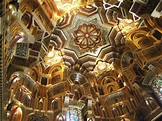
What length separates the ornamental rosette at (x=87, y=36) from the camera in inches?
776

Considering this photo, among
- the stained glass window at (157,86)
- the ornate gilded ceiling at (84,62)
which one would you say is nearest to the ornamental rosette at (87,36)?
the ornate gilded ceiling at (84,62)

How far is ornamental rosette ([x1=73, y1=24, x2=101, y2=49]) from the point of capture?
19720 mm

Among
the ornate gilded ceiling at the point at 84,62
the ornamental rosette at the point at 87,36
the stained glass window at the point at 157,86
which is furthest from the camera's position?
the ornamental rosette at the point at 87,36

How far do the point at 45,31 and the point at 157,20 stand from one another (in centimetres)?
734

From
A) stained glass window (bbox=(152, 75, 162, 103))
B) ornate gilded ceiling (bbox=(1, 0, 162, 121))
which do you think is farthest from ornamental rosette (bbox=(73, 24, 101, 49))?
stained glass window (bbox=(152, 75, 162, 103))

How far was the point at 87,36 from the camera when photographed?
20281 mm

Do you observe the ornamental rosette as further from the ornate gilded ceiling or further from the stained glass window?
the stained glass window

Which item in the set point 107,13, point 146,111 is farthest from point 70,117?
point 107,13

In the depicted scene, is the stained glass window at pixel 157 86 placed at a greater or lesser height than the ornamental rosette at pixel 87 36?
lesser

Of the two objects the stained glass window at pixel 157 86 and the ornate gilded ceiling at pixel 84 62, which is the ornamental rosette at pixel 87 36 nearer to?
the ornate gilded ceiling at pixel 84 62

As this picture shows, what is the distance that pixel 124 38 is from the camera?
17703 millimetres

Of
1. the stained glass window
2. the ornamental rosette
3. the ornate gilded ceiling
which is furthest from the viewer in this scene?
the ornamental rosette

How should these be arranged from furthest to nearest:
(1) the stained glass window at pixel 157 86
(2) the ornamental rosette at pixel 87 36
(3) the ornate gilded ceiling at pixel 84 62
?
(2) the ornamental rosette at pixel 87 36
(1) the stained glass window at pixel 157 86
(3) the ornate gilded ceiling at pixel 84 62

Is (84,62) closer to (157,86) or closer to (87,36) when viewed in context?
(87,36)
